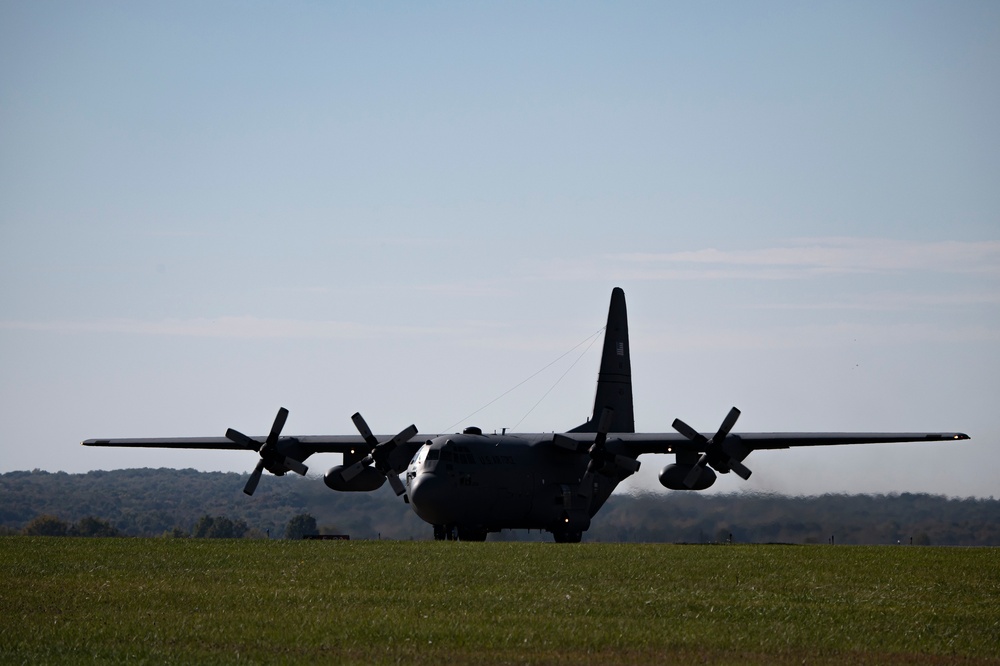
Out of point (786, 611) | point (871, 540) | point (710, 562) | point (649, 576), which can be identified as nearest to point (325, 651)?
point (786, 611)

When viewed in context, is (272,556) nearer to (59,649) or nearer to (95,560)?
(95,560)

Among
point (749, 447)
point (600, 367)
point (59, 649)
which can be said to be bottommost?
point (59, 649)

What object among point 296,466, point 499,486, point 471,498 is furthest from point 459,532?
point 296,466

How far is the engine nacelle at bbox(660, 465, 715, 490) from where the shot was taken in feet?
145

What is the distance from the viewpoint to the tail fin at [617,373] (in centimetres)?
Result: 5666

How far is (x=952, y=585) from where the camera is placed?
22797mm

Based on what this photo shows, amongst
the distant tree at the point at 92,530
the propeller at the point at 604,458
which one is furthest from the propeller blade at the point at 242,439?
the distant tree at the point at 92,530

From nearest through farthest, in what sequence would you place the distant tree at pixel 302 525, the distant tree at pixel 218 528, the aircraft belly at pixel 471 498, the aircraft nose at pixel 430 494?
A: the aircraft nose at pixel 430 494 < the aircraft belly at pixel 471 498 < the distant tree at pixel 302 525 < the distant tree at pixel 218 528

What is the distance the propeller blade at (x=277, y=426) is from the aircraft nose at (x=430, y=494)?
675 centimetres

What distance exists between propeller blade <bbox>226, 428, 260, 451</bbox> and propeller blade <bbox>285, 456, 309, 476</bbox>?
133 centimetres

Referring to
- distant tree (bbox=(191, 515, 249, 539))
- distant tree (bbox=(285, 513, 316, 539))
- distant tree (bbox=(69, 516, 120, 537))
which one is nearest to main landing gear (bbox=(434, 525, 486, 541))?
distant tree (bbox=(285, 513, 316, 539))

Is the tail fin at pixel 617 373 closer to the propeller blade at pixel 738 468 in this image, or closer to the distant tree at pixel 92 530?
the propeller blade at pixel 738 468

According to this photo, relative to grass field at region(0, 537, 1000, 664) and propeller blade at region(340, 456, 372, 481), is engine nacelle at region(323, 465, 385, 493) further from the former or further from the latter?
grass field at region(0, 537, 1000, 664)

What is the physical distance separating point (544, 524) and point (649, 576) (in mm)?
24978
